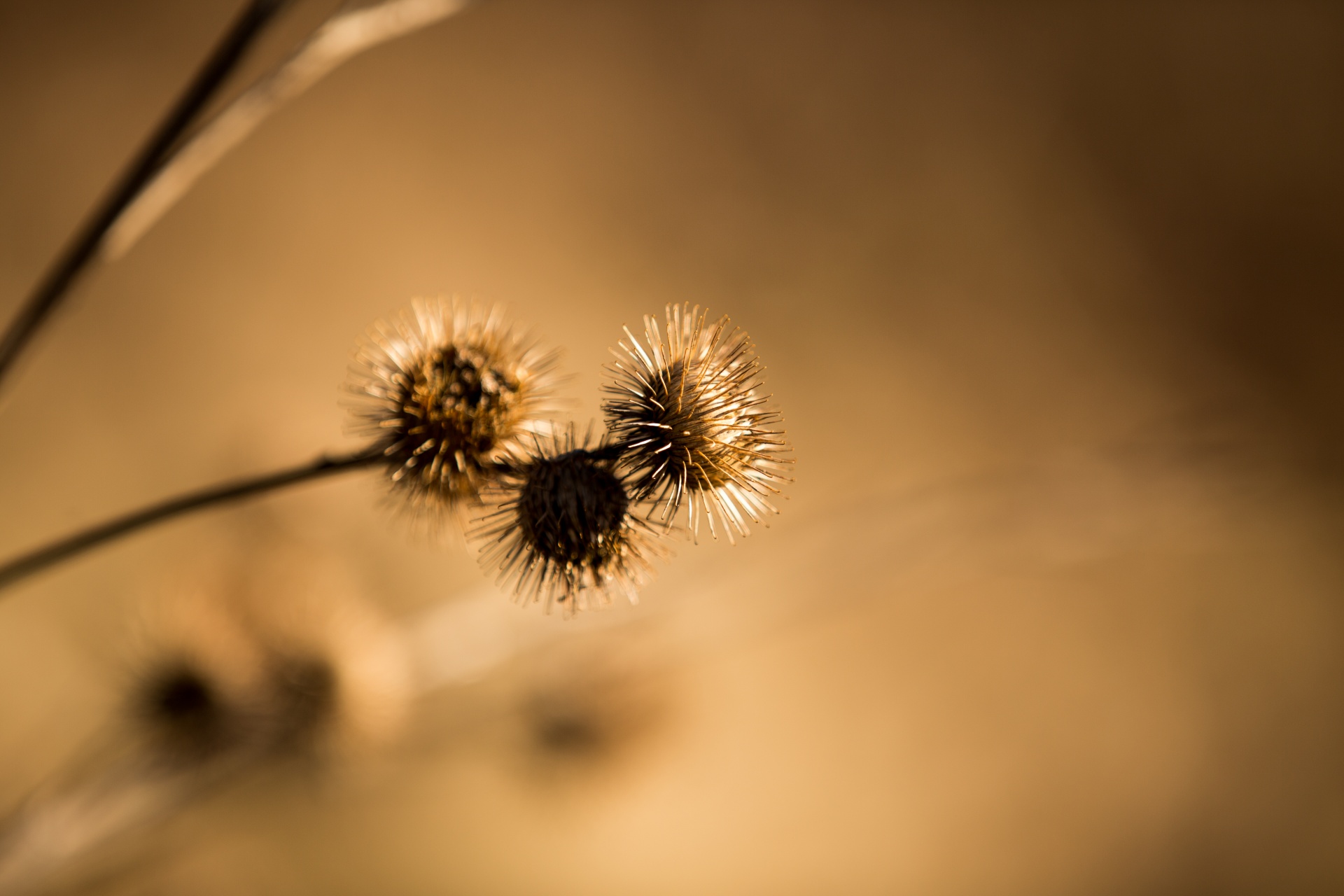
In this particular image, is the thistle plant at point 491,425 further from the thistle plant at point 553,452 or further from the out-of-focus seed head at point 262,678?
the out-of-focus seed head at point 262,678

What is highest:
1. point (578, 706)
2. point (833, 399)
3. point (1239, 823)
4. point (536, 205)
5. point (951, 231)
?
point (536, 205)

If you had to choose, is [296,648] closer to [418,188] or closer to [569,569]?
[569,569]

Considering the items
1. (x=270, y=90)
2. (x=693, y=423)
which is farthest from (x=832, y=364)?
(x=270, y=90)

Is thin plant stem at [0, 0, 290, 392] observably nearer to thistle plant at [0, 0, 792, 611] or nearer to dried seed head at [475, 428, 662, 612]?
thistle plant at [0, 0, 792, 611]

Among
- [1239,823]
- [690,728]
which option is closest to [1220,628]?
[1239,823]

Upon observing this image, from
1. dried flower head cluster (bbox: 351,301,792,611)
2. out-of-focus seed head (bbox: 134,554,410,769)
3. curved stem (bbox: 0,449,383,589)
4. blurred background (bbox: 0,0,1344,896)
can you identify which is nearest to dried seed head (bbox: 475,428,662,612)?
dried flower head cluster (bbox: 351,301,792,611)

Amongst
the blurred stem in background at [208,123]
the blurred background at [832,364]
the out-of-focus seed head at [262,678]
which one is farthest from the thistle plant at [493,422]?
the blurred background at [832,364]
